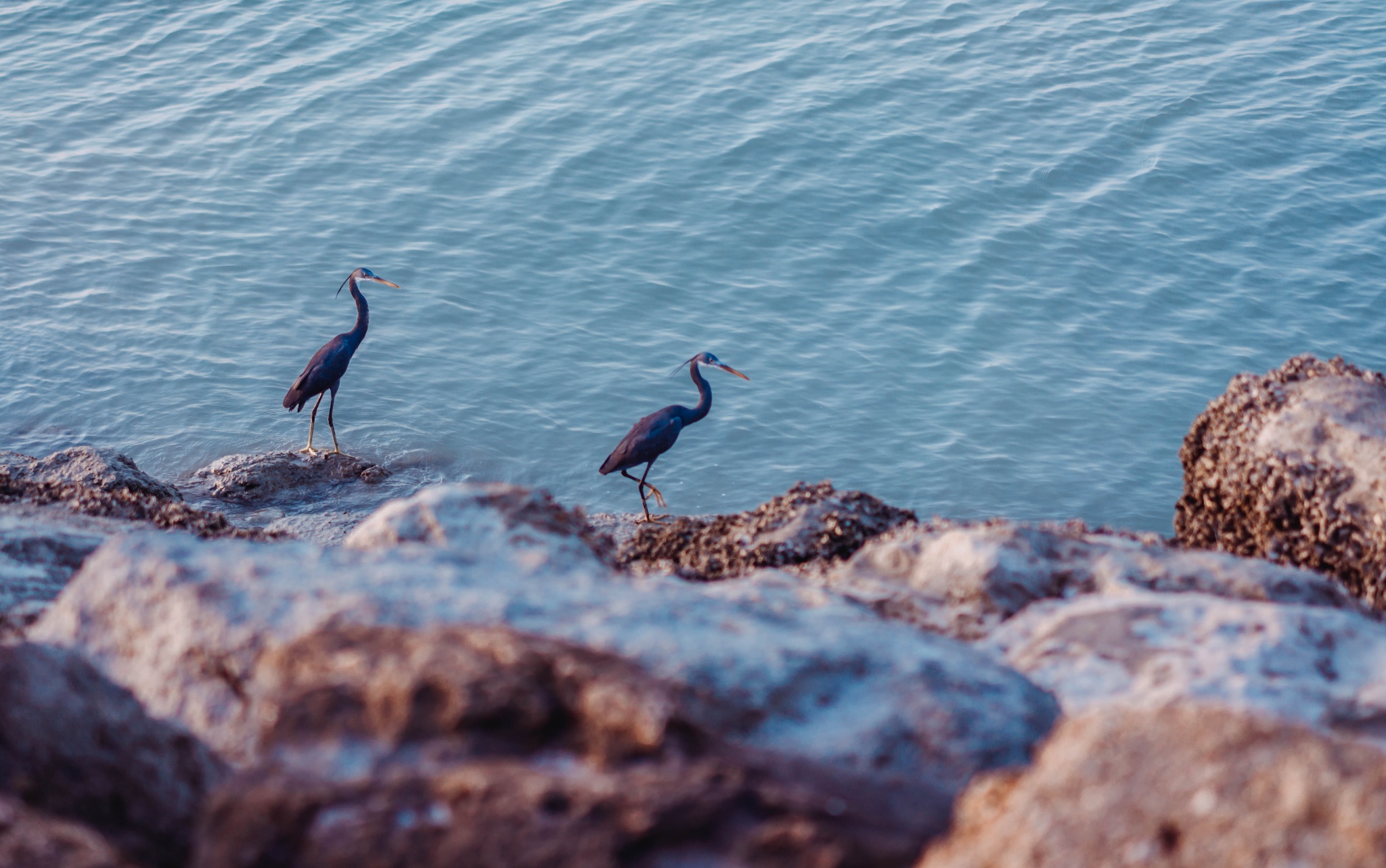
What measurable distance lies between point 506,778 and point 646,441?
26.0 ft

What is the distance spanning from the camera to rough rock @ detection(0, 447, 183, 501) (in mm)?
9383

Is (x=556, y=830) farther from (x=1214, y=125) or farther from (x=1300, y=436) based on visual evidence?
(x=1214, y=125)

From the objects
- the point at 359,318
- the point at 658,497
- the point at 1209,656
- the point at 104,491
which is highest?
the point at 359,318

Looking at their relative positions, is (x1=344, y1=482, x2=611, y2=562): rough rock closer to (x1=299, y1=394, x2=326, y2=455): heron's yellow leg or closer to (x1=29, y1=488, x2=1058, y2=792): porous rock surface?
(x1=29, y1=488, x2=1058, y2=792): porous rock surface

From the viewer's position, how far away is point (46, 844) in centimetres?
281

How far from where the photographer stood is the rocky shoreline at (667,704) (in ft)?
8.66

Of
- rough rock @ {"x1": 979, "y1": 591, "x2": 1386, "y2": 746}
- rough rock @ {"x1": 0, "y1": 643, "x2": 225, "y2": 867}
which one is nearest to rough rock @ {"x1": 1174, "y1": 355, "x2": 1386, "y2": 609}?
rough rock @ {"x1": 979, "y1": 591, "x2": 1386, "y2": 746}

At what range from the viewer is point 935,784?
11.3 ft

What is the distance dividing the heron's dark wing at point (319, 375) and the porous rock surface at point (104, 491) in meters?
1.79

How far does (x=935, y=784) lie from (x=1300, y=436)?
16.2 feet

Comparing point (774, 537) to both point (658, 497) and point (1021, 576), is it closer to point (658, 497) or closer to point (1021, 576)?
point (1021, 576)

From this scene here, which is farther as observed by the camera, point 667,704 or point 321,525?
point 321,525

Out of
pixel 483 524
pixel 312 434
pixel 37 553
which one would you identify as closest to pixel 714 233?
pixel 312 434

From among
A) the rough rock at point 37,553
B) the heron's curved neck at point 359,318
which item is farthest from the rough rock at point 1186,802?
the heron's curved neck at point 359,318
